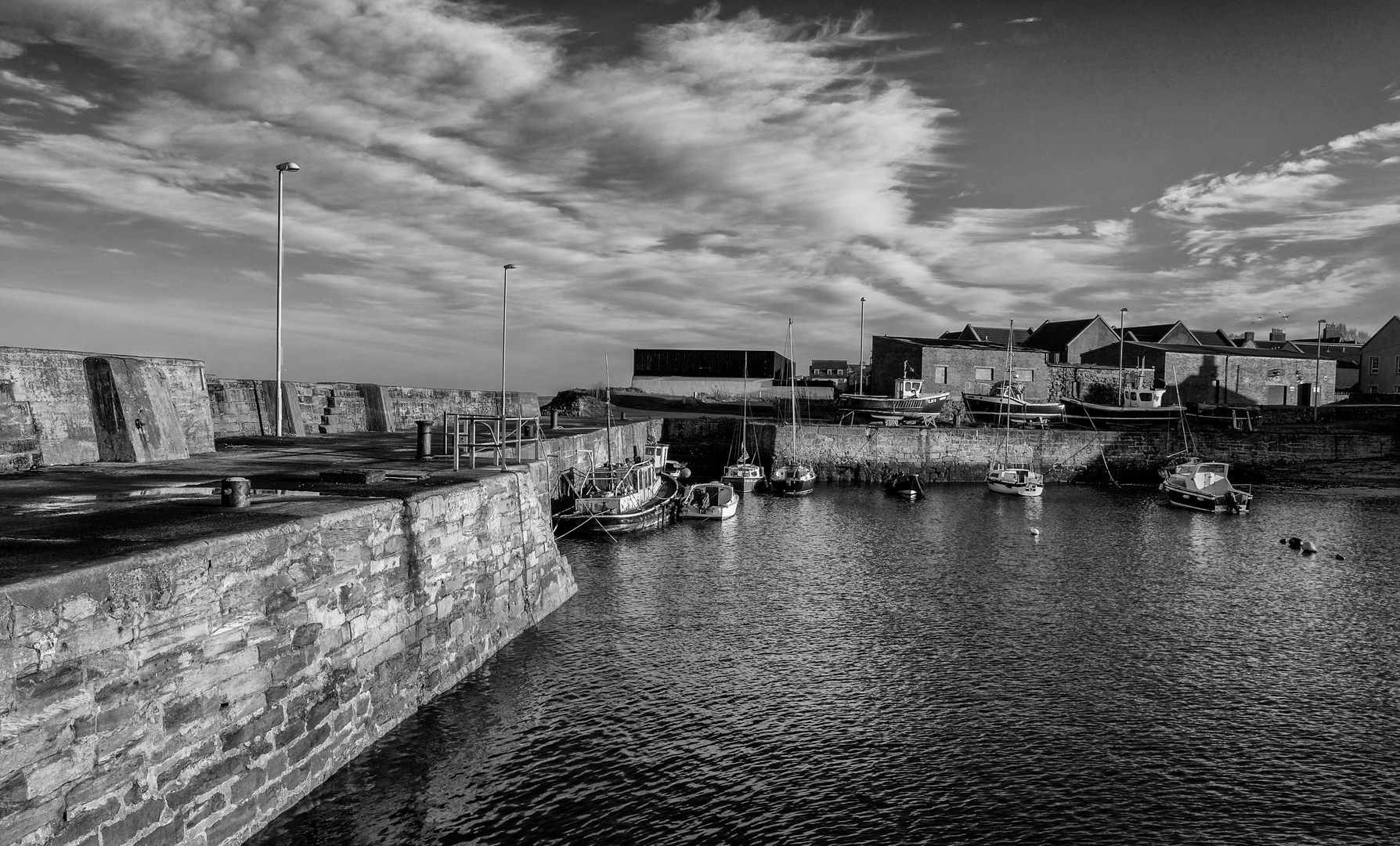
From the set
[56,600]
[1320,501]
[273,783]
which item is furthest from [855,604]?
[1320,501]

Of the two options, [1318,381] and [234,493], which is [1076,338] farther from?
[234,493]

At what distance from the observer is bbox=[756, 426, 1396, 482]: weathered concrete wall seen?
51281 mm

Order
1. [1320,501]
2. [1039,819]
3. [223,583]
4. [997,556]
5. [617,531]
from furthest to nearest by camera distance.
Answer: [1320,501] → [617,531] → [997,556] → [1039,819] → [223,583]

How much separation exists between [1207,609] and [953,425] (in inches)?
1479

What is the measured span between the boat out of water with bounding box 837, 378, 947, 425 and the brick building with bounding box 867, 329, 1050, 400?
4.29 metres

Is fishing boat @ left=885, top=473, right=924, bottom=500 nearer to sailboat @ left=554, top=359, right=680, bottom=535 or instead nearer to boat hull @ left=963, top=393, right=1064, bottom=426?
sailboat @ left=554, top=359, right=680, bottom=535

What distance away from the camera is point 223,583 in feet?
27.3

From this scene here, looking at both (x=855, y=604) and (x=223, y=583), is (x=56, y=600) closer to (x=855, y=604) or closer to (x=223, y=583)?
(x=223, y=583)

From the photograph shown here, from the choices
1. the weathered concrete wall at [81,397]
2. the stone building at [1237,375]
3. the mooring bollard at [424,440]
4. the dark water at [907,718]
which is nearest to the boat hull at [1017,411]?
the stone building at [1237,375]

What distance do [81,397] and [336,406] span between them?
497 inches

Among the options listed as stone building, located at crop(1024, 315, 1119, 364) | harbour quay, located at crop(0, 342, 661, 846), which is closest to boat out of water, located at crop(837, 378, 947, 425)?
stone building, located at crop(1024, 315, 1119, 364)

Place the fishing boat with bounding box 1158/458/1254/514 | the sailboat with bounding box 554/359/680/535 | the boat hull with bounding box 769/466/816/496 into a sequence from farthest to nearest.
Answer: the boat hull with bounding box 769/466/816/496 < the fishing boat with bounding box 1158/458/1254/514 < the sailboat with bounding box 554/359/680/535

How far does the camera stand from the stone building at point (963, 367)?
64.6m

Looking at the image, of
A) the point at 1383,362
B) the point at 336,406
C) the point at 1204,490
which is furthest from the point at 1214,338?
the point at 336,406
